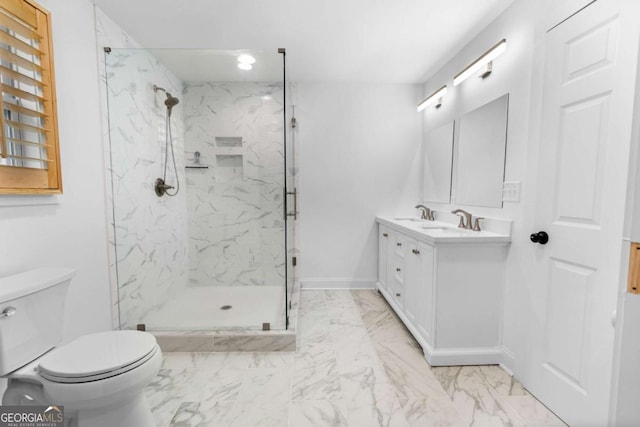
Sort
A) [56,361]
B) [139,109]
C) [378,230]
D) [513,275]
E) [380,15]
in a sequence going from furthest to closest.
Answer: [378,230] < [139,109] < [380,15] < [513,275] < [56,361]

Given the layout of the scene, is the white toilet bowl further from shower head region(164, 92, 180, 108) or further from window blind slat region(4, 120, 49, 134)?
shower head region(164, 92, 180, 108)

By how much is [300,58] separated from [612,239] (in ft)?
8.27

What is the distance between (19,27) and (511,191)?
109 inches

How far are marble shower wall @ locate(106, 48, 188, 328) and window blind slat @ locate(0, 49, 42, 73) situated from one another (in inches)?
24.0

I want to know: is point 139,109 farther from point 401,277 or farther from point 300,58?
point 401,277

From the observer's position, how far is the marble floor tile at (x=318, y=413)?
143 cm

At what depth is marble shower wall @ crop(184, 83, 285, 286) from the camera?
102 inches

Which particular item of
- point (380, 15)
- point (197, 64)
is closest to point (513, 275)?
point (380, 15)

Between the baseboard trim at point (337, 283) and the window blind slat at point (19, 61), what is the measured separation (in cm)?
273

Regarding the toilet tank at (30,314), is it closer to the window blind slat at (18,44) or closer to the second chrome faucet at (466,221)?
the window blind slat at (18,44)

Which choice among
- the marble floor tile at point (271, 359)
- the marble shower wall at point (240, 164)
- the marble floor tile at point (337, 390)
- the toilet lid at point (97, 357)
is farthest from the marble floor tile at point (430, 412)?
the marble shower wall at point (240, 164)

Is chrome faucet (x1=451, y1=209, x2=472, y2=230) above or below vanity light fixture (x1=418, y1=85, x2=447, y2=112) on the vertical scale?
below

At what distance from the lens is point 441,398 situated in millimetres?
1602

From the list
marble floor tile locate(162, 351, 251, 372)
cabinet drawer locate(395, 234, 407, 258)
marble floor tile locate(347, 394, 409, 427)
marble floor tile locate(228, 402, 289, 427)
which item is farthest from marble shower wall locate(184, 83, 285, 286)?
marble floor tile locate(347, 394, 409, 427)
